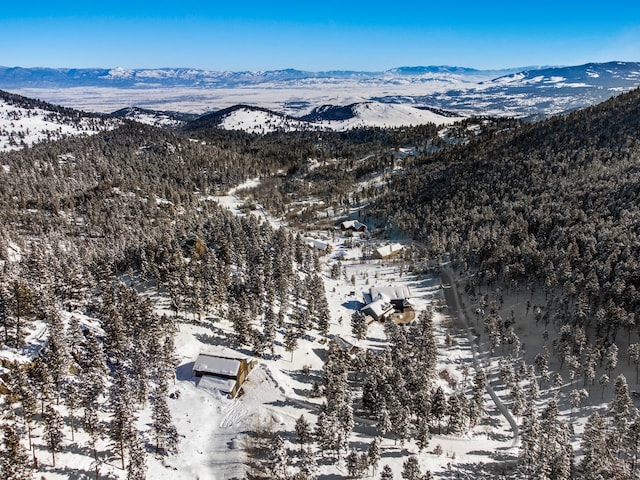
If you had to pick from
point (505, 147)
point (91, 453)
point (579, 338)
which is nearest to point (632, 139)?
point (505, 147)

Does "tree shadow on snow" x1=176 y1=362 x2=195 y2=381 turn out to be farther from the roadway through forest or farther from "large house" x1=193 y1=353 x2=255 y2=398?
the roadway through forest

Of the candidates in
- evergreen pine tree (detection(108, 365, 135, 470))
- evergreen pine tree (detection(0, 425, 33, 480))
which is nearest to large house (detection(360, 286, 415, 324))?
evergreen pine tree (detection(108, 365, 135, 470))

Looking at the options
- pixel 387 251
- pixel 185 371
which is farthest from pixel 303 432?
pixel 387 251

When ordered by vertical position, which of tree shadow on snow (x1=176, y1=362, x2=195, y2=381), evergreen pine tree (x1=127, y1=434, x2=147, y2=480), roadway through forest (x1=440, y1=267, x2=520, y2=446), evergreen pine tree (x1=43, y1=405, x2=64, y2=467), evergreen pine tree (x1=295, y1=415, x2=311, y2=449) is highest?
evergreen pine tree (x1=43, y1=405, x2=64, y2=467)

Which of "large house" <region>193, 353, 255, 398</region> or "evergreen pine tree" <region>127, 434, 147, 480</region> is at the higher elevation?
"evergreen pine tree" <region>127, 434, 147, 480</region>

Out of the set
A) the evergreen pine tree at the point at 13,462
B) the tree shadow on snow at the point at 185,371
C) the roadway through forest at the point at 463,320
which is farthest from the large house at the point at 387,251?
the evergreen pine tree at the point at 13,462

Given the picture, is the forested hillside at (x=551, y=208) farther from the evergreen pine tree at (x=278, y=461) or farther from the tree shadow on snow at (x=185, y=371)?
the tree shadow on snow at (x=185, y=371)
